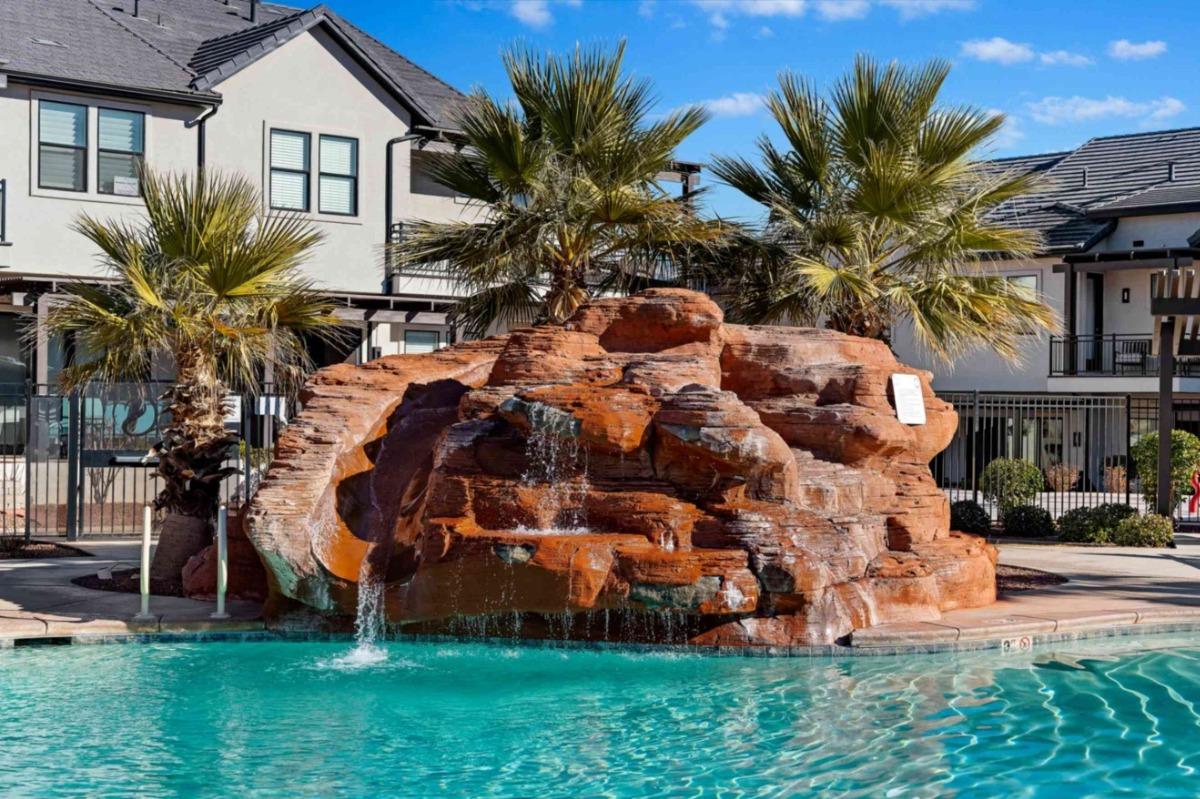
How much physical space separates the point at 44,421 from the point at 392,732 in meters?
13.5

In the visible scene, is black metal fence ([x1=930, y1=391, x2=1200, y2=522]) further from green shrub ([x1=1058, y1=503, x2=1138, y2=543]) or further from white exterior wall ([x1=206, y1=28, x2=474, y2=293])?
white exterior wall ([x1=206, y1=28, x2=474, y2=293])

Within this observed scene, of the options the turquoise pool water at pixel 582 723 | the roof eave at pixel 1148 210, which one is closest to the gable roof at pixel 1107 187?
the roof eave at pixel 1148 210

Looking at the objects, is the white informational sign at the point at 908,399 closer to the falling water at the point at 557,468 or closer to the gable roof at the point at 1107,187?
the falling water at the point at 557,468

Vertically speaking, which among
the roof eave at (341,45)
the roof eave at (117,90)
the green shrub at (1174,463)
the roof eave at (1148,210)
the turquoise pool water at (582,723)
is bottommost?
the turquoise pool water at (582,723)

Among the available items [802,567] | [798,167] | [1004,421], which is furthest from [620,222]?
[1004,421]

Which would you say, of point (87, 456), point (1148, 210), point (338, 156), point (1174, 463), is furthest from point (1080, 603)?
point (1148, 210)

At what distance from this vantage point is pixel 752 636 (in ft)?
37.2

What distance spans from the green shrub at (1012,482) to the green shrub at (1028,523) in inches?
41.7

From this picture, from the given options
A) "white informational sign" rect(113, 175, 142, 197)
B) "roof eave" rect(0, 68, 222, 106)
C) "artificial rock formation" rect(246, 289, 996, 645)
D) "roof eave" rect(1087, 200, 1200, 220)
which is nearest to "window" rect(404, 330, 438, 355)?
"roof eave" rect(0, 68, 222, 106)

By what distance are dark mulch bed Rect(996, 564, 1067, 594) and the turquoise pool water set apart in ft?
8.94

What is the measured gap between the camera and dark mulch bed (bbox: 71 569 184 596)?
46.2 feet

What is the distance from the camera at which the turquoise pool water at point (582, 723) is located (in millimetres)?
7836

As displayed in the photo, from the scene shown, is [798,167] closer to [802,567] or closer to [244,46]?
[802,567]

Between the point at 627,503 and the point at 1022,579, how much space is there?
576cm
